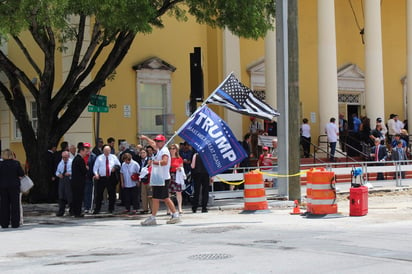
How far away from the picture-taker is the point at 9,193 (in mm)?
14781

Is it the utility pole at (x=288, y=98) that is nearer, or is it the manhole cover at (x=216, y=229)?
the manhole cover at (x=216, y=229)

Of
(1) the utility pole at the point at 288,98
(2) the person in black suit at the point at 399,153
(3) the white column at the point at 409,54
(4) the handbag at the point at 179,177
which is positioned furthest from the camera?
(3) the white column at the point at 409,54

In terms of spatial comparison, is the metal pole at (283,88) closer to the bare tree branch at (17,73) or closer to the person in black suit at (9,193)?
the person in black suit at (9,193)

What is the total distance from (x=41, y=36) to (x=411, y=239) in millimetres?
12450

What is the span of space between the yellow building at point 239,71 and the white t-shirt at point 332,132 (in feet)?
4.17

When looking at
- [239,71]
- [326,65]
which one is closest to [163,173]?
[239,71]

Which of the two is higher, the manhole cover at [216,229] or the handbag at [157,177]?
the handbag at [157,177]

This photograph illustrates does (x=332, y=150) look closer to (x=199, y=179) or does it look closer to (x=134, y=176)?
(x=199, y=179)

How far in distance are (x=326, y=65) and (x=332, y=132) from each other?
115 inches

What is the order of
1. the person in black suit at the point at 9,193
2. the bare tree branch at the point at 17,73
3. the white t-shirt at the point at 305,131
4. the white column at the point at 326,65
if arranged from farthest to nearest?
the white column at the point at 326,65
the white t-shirt at the point at 305,131
the bare tree branch at the point at 17,73
the person in black suit at the point at 9,193

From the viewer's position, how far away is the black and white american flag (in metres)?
15.8

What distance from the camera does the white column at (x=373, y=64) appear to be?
28.8 metres

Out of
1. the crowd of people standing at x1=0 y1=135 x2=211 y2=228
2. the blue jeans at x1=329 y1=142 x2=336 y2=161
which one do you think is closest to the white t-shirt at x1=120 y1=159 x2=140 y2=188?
the crowd of people standing at x1=0 y1=135 x2=211 y2=228

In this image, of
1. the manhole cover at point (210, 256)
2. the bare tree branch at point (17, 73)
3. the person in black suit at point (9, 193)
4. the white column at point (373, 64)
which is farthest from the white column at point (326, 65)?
the manhole cover at point (210, 256)
